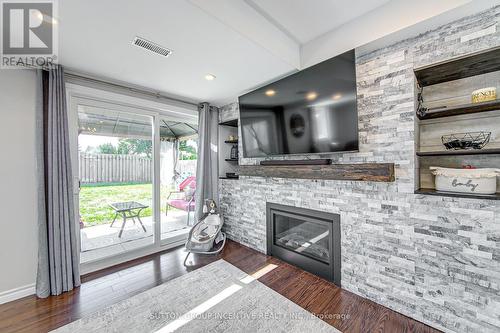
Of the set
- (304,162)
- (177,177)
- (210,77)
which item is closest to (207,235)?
(177,177)

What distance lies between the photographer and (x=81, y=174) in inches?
98.5

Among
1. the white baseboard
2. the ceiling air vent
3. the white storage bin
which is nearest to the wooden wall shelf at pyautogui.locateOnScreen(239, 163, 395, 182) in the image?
the white storage bin

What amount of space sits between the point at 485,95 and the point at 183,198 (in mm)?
3668

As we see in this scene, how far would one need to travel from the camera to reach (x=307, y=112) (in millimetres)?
2205

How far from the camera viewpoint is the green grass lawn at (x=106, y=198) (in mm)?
2574

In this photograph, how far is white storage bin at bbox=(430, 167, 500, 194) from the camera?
54.9 inches

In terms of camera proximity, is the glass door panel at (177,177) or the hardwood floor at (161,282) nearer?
the hardwood floor at (161,282)

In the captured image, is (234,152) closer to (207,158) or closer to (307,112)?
(207,158)

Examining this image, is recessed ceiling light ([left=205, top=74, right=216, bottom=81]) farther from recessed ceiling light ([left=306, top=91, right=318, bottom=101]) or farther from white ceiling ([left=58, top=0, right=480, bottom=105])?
recessed ceiling light ([left=306, top=91, right=318, bottom=101])

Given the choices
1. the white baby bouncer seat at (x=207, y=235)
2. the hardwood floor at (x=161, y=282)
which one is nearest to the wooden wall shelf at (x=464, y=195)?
the hardwood floor at (x=161, y=282)

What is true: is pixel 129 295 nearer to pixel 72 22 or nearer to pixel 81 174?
pixel 81 174

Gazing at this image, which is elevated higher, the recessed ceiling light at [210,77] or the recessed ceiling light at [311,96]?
the recessed ceiling light at [210,77]

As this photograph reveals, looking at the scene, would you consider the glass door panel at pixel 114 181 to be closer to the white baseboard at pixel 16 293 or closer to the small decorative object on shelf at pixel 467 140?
the white baseboard at pixel 16 293

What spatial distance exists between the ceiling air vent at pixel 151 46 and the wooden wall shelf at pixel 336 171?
1.64m
